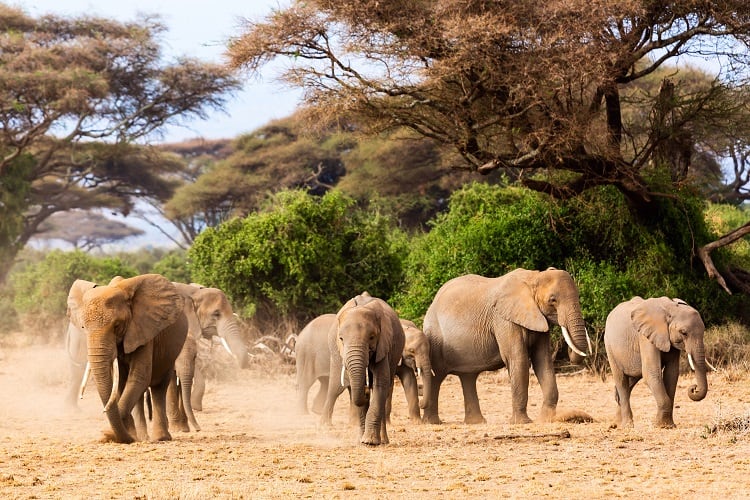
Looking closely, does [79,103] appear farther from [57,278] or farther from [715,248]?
[715,248]

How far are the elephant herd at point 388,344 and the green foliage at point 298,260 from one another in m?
5.54

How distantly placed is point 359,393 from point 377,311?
0.80 metres

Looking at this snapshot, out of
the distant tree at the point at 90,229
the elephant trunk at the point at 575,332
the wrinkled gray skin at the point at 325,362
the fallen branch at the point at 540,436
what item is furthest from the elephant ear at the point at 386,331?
the distant tree at the point at 90,229

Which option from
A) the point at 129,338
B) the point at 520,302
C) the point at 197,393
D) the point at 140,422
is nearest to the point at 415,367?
the point at 520,302

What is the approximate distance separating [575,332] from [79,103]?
73.2 feet

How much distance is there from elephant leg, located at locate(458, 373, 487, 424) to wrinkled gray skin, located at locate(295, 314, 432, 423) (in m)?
0.53

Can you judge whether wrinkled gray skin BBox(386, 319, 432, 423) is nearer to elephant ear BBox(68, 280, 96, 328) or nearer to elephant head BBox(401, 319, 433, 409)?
elephant head BBox(401, 319, 433, 409)

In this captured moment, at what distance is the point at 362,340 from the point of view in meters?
9.77

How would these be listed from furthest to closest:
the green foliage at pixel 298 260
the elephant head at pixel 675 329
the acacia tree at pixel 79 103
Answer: the acacia tree at pixel 79 103
the green foliage at pixel 298 260
the elephant head at pixel 675 329

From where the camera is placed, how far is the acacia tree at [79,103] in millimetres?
31938

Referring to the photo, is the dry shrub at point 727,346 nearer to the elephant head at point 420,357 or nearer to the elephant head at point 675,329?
the elephant head at point 675,329

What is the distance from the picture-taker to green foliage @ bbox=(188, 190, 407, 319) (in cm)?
2030

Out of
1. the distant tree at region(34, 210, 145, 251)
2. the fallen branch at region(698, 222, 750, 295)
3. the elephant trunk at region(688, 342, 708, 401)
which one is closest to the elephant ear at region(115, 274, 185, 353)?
the elephant trunk at region(688, 342, 708, 401)

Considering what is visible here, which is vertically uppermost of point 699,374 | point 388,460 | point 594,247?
point 594,247
